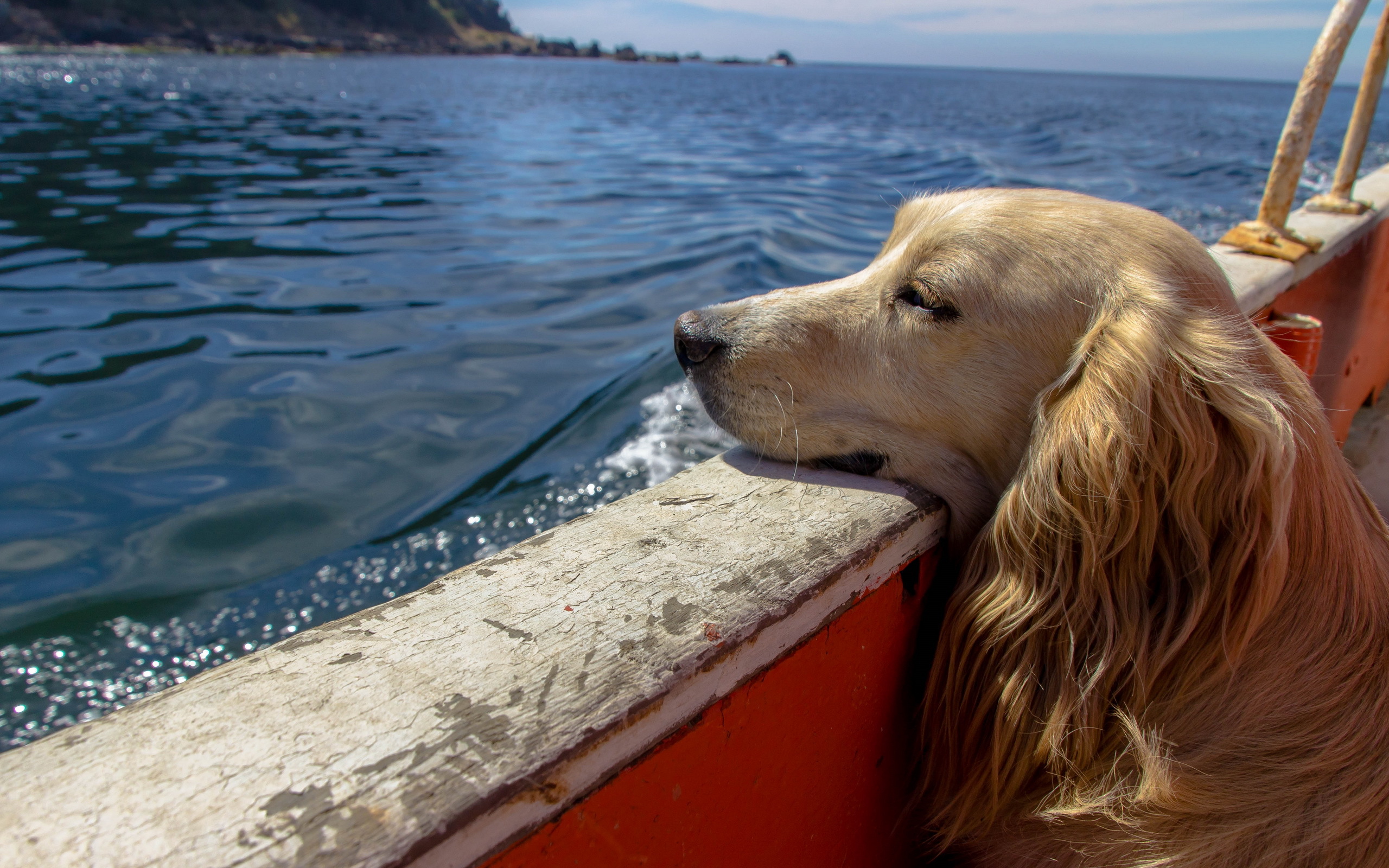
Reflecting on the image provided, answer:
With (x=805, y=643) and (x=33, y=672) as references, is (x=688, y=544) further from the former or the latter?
(x=33, y=672)

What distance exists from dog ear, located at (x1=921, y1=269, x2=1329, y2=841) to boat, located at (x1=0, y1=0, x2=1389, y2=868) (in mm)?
189

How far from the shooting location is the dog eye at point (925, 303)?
6.58 ft

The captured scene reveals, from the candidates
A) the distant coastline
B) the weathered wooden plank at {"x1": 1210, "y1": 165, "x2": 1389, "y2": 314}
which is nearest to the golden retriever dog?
the weathered wooden plank at {"x1": 1210, "y1": 165, "x2": 1389, "y2": 314}

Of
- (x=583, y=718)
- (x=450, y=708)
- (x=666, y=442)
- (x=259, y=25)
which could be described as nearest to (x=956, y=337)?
(x=583, y=718)

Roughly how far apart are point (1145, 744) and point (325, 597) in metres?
2.92

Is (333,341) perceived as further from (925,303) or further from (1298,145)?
(1298,145)

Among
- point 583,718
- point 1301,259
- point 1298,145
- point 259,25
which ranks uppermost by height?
point 259,25

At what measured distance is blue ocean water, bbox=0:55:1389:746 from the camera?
3348mm

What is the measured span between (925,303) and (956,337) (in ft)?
0.42

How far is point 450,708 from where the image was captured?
104 cm

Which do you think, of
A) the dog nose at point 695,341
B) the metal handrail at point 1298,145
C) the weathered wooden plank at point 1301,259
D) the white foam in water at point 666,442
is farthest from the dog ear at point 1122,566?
the metal handrail at point 1298,145

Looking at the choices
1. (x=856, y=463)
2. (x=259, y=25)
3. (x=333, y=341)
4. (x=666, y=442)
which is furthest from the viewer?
(x=259, y=25)

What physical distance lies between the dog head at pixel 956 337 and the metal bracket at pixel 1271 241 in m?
2.45

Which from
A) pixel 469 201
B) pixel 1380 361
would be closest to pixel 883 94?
pixel 469 201
